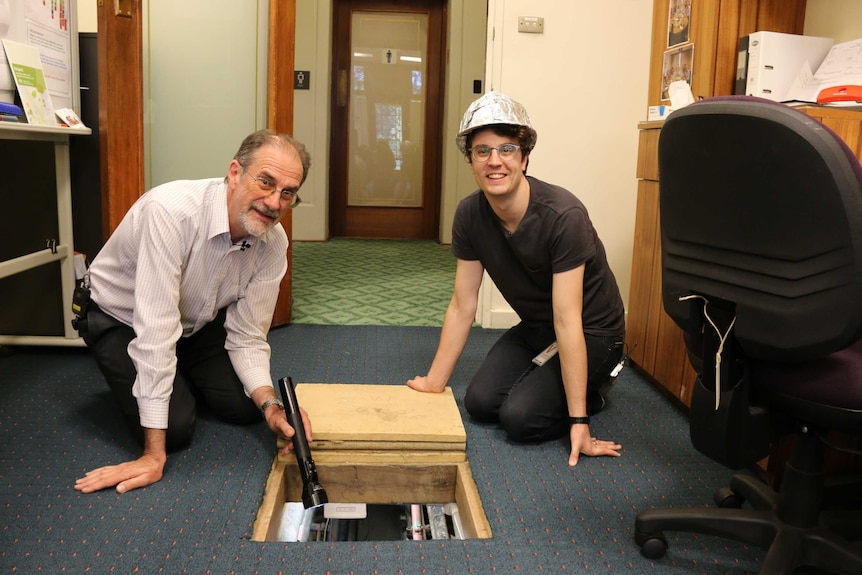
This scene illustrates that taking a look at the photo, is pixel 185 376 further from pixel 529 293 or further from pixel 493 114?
pixel 493 114

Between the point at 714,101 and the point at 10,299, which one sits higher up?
the point at 714,101

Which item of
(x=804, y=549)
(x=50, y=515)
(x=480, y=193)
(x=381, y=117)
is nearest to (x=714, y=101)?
(x=804, y=549)

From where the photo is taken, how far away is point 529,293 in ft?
7.19

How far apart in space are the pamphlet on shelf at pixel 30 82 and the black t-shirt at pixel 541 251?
1422mm

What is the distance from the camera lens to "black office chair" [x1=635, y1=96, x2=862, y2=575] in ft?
3.67

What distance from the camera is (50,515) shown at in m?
1.62

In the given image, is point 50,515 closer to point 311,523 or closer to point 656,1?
point 311,523

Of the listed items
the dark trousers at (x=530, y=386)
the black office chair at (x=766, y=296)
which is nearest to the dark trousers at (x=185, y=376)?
the dark trousers at (x=530, y=386)

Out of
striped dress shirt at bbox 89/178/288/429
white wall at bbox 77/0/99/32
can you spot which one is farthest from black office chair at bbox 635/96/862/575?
white wall at bbox 77/0/99/32

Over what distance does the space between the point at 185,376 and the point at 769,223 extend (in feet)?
5.60

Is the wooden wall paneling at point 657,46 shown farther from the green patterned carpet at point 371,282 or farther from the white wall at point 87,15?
the white wall at point 87,15

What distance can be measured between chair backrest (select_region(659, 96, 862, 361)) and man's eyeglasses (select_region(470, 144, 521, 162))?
58 centimetres

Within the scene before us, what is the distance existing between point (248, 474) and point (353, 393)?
1.51 feet

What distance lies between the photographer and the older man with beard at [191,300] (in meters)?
1.78
